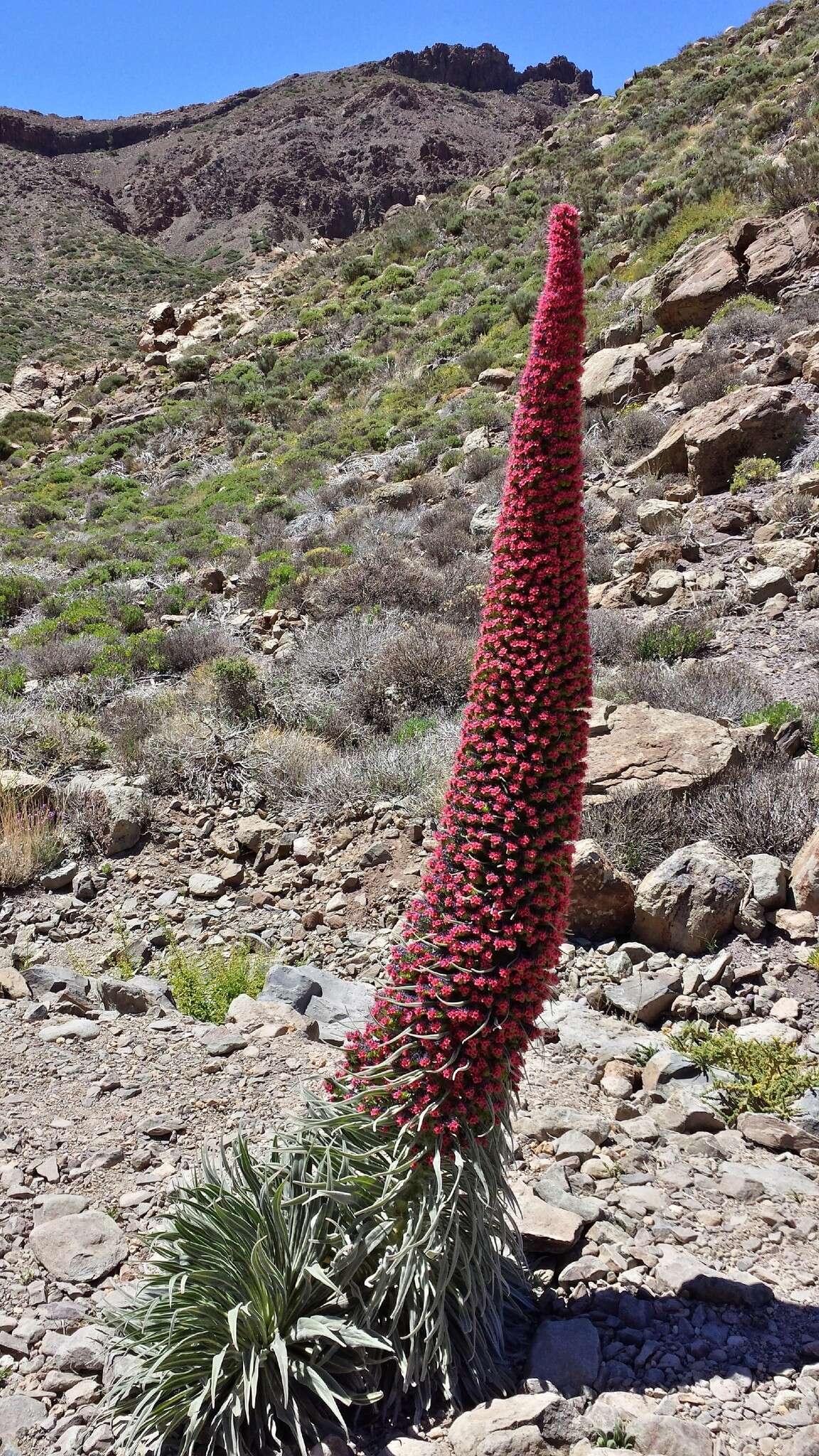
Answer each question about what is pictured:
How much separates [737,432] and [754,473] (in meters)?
0.64

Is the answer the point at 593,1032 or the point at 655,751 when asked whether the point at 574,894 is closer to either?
the point at 593,1032

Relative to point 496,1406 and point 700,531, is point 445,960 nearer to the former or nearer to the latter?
point 496,1406

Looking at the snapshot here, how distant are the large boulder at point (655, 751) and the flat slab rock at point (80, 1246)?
3745 mm

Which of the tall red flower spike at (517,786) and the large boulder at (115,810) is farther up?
the tall red flower spike at (517,786)

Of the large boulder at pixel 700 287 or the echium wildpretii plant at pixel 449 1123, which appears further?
the large boulder at pixel 700 287

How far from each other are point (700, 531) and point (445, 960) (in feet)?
30.9

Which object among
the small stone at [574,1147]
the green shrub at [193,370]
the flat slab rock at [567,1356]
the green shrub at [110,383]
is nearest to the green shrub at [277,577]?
the small stone at [574,1147]

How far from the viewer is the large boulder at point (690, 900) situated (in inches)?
188

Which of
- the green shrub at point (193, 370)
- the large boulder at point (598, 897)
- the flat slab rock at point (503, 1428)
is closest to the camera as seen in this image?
the flat slab rock at point (503, 1428)

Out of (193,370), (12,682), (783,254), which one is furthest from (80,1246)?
(193,370)

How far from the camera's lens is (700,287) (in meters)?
15.3

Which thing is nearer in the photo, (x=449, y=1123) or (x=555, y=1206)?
(x=449, y=1123)

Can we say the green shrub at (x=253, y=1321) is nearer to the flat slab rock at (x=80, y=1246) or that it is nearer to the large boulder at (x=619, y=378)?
the flat slab rock at (x=80, y=1246)

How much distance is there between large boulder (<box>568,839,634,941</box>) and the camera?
4953 millimetres
